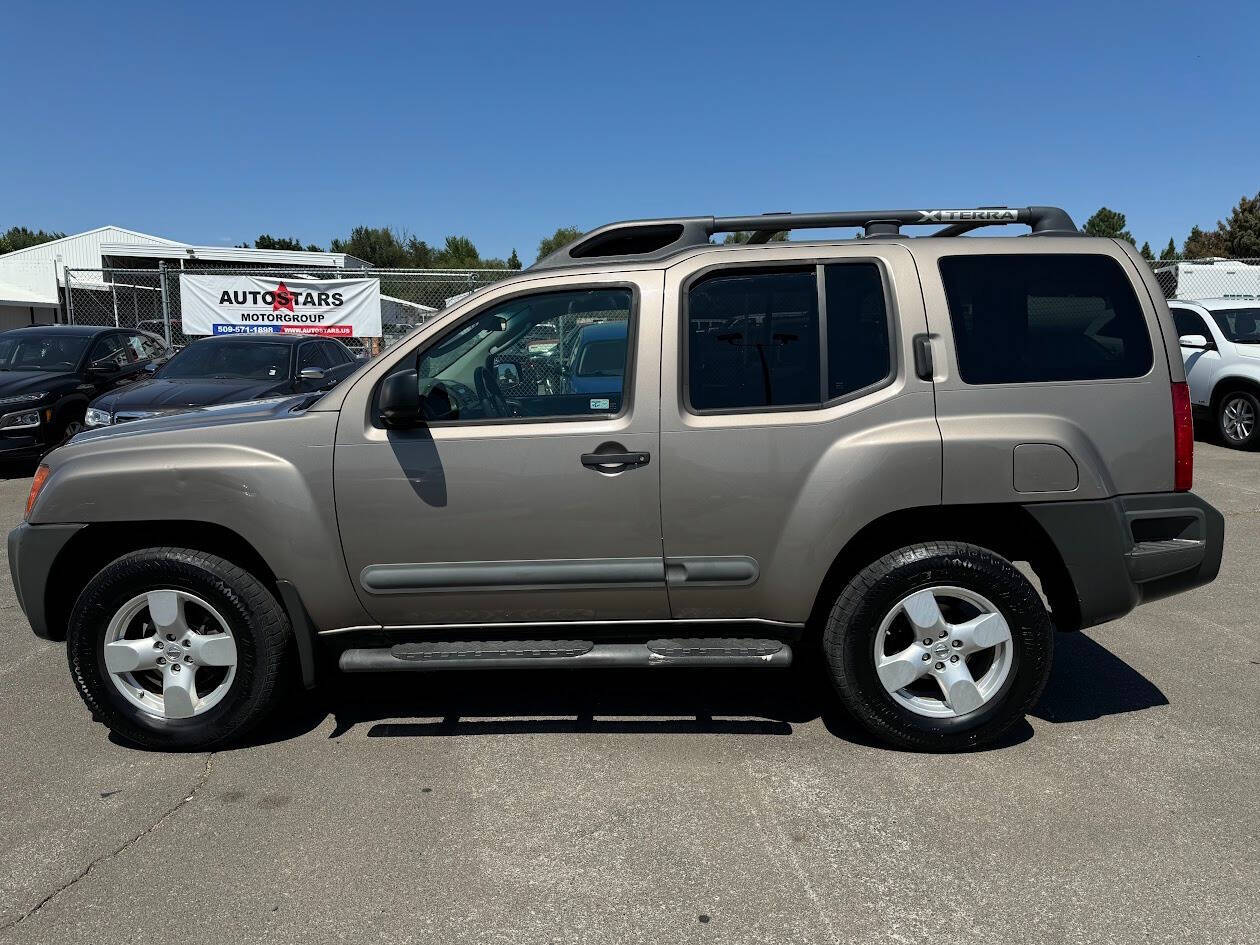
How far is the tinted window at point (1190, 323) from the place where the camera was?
11.7 m

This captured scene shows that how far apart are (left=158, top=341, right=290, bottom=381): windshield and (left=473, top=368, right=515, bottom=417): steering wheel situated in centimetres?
681

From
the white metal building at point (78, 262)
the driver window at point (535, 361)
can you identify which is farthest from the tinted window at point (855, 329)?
the white metal building at point (78, 262)

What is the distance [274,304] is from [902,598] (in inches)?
564

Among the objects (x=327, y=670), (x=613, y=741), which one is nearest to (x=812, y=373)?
(x=613, y=741)

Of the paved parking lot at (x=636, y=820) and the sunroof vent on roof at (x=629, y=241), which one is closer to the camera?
the paved parking lot at (x=636, y=820)

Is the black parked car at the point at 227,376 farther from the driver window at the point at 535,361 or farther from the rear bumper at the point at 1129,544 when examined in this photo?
the rear bumper at the point at 1129,544

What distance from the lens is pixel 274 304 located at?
1553cm

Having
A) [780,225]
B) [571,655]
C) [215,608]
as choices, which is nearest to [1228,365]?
[780,225]

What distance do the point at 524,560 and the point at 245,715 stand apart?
1.29 m

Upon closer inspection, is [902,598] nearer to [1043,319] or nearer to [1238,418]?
[1043,319]

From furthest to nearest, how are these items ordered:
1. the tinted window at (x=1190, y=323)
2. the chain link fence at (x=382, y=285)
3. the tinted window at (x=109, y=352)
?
1. the chain link fence at (x=382, y=285)
2. the tinted window at (x=1190, y=323)
3. the tinted window at (x=109, y=352)

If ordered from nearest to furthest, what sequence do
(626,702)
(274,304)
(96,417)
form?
1. (626,702)
2. (96,417)
3. (274,304)

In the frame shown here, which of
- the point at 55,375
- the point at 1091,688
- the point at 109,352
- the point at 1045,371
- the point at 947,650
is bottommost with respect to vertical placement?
the point at 1091,688

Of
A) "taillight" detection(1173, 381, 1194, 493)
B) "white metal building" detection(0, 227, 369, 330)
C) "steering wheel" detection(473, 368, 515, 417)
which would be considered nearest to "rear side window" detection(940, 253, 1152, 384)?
"taillight" detection(1173, 381, 1194, 493)
